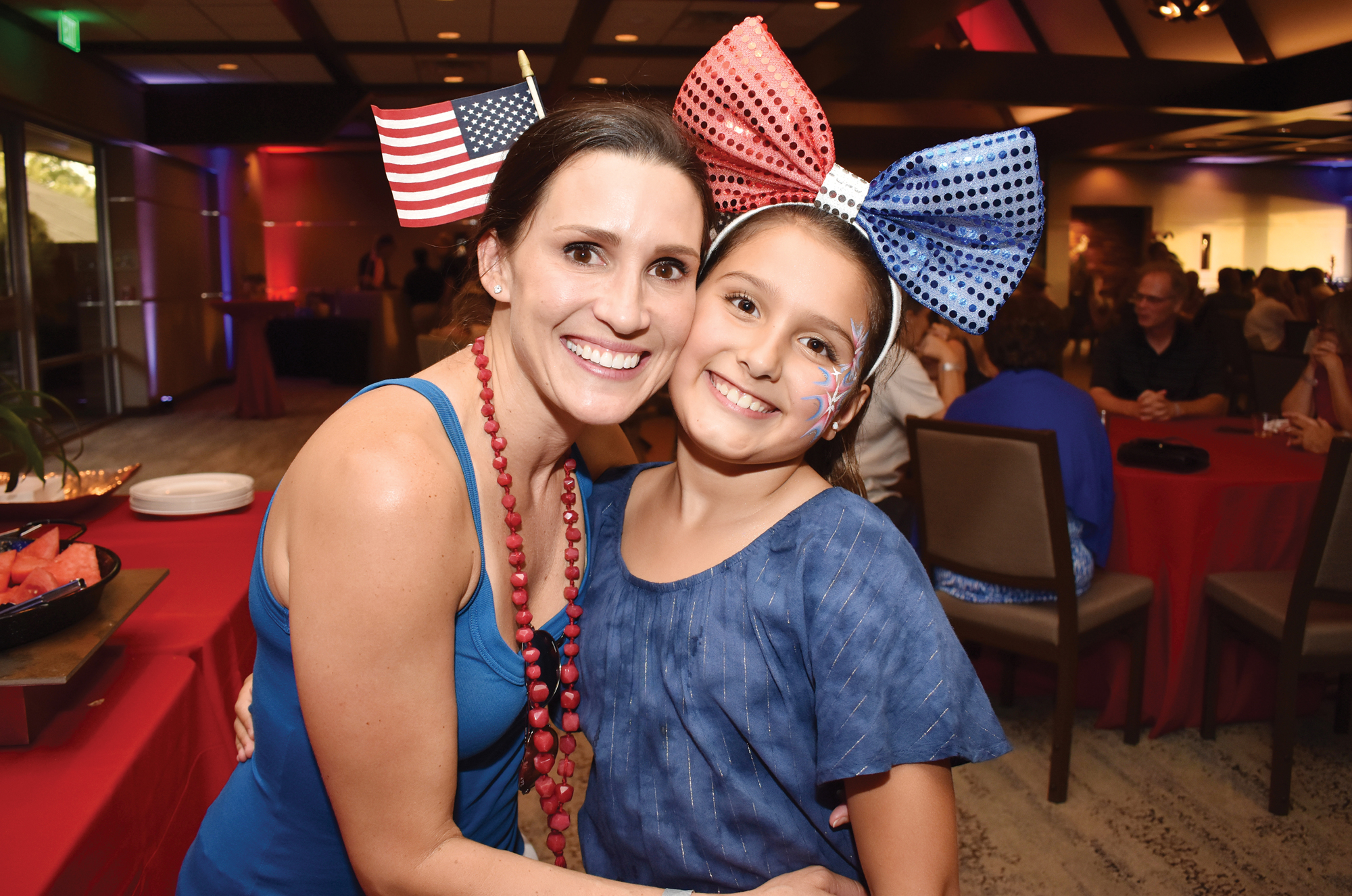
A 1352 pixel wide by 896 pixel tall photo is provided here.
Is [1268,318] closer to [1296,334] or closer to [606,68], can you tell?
[1296,334]

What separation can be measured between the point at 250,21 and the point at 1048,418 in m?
7.71

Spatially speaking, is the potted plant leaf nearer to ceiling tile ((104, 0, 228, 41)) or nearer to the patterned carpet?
the patterned carpet

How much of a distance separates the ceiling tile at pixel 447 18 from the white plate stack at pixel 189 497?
20.5 feet

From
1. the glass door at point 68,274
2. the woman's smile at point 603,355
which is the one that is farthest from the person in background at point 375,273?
the woman's smile at point 603,355

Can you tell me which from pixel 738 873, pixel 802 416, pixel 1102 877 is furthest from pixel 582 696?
pixel 1102 877

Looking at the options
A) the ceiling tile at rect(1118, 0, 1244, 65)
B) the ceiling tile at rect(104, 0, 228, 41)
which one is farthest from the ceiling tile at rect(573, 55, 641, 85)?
the ceiling tile at rect(1118, 0, 1244, 65)

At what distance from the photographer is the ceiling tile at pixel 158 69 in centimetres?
896

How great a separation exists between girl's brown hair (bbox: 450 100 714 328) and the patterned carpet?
79.1 inches

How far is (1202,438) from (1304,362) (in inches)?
62.3

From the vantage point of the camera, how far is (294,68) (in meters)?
9.76

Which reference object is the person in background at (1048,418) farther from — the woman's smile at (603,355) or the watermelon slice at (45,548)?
the watermelon slice at (45,548)

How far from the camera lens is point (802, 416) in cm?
114

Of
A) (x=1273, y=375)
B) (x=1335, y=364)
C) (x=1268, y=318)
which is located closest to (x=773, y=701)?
(x=1335, y=364)

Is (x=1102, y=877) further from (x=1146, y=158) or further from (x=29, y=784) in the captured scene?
(x=1146, y=158)
